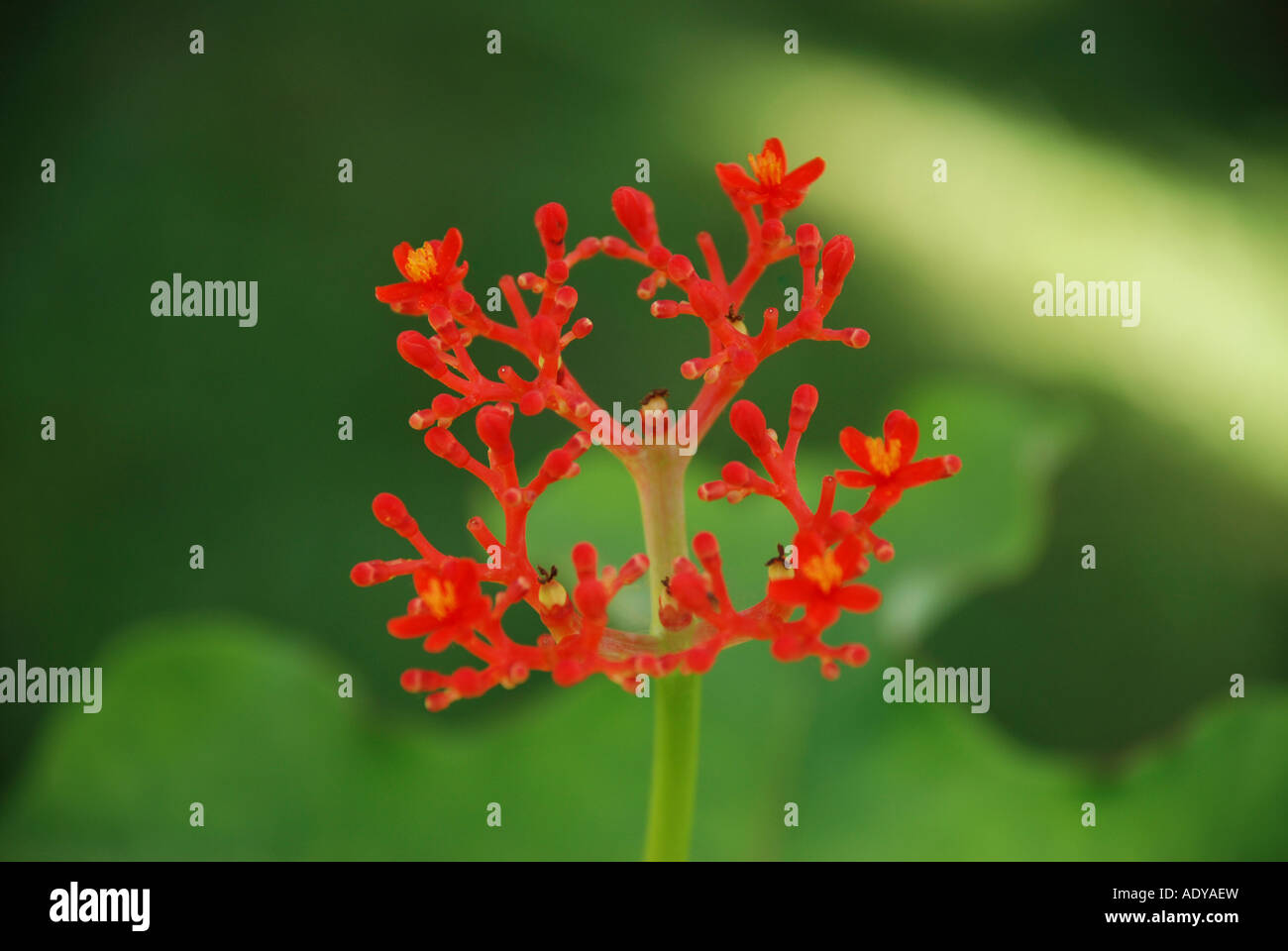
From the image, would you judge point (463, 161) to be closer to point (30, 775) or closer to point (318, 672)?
point (318, 672)

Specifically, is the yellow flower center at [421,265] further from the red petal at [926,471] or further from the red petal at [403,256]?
the red petal at [926,471]

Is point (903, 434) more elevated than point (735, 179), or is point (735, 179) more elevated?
point (735, 179)

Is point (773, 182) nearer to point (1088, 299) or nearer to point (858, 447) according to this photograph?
point (858, 447)

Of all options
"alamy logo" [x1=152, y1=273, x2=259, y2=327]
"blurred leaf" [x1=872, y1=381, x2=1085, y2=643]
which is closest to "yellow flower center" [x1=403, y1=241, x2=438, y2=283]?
"blurred leaf" [x1=872, y1=381, x2=1085, y2=643]

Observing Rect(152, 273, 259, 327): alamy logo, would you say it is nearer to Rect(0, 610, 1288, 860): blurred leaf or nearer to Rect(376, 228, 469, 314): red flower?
Rect(0, 610, 1288, 860): blurred leaf

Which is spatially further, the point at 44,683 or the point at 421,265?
the point at 44,683

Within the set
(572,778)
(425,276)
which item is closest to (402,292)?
(425,276)
